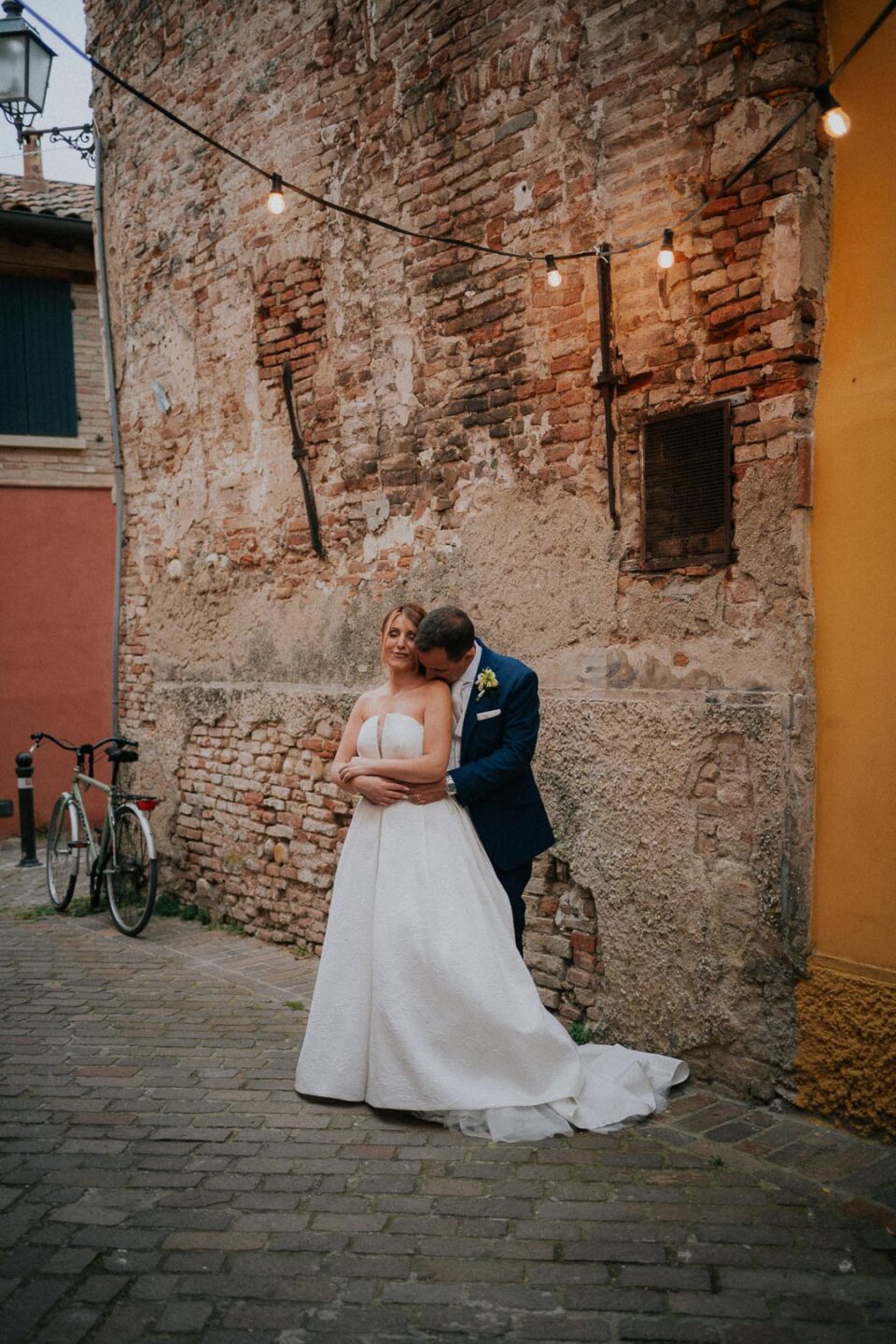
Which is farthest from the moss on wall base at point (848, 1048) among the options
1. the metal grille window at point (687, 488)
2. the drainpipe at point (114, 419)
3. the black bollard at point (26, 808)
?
the black bollard at point (26, 808)

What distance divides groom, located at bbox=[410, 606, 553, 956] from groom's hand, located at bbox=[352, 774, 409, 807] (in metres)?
0.05

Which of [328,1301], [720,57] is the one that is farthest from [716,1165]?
[720,57]

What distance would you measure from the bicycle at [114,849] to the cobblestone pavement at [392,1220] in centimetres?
258

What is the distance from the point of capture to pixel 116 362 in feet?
30.7

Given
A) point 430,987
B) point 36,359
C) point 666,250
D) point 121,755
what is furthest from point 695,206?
point 36,359

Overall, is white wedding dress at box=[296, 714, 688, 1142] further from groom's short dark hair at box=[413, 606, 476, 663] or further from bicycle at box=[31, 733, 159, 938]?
bicycle at box=[31, 733, 159, 938]

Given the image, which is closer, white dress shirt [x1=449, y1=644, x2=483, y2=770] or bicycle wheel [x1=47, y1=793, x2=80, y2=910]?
white dress shirt [x1=449, y1=644, x2=483, y2=770]

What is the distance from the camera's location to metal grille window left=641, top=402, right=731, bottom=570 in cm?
475

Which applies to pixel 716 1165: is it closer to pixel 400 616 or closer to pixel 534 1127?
pixel 534 1127

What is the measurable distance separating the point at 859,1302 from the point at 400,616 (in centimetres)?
306

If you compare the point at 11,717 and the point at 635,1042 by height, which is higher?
the point at 11,717

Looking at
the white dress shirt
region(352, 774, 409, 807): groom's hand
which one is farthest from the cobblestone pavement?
the white dress shirt

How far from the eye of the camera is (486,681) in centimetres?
487

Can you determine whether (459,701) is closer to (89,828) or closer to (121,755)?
(121,755)
